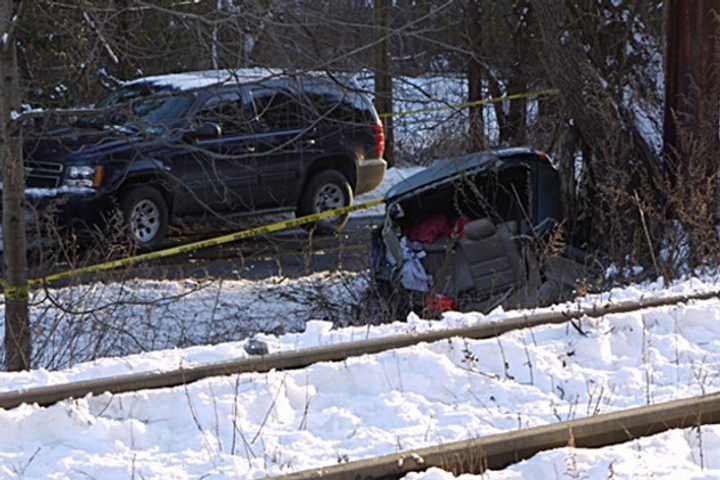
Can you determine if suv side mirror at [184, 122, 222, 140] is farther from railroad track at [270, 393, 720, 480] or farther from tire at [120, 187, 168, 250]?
railroad track at [270, 393, 720, 480]

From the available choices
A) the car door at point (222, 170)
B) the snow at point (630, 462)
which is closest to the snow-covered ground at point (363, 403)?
the snow at point (630, 462)

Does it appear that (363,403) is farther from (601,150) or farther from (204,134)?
(204,134)

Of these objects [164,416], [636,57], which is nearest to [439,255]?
[636,57]

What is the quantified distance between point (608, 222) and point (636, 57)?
2.04 metres

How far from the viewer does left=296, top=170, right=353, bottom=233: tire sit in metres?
15.6

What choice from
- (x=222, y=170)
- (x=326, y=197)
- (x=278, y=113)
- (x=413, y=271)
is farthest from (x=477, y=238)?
(x=326, y=197)

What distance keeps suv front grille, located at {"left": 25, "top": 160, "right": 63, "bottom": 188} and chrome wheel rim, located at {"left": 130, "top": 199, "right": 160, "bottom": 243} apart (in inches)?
38.7

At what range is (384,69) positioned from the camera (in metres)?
9.80

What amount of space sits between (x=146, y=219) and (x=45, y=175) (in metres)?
1.32

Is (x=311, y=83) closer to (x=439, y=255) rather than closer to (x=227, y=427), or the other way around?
(x=439, y=255)

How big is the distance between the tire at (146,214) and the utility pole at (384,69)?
3.00m

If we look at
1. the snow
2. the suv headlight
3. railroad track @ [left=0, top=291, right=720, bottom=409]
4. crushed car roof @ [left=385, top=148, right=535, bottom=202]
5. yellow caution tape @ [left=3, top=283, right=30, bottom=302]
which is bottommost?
the snow

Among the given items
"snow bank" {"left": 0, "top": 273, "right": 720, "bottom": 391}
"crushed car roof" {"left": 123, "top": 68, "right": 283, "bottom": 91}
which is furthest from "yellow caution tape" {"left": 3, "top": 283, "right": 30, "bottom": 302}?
"crushed car roof" {"left": 123, "top": 68, "right": 283, "bottom": 91}

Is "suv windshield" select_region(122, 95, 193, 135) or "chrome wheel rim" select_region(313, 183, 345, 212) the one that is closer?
"suv windshield" select_region(122, 95, 193, 135)
